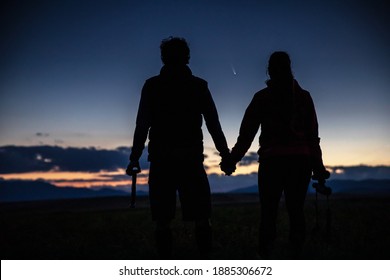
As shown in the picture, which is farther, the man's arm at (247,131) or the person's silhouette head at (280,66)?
the man's arm at (247,131)

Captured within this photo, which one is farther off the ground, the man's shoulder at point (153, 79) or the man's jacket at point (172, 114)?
the man's shoulder at point (153, 79)

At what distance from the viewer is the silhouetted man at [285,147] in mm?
5285

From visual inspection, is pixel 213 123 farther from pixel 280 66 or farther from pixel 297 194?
pixel 297 194

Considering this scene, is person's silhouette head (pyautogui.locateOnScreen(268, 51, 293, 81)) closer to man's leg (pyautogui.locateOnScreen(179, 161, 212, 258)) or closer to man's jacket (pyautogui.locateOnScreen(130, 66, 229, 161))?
man's jacket (pyautogui.locateOnScreen(130, 66, 229, 161))

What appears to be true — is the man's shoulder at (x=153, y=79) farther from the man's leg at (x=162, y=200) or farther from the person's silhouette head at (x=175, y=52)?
the man's leg at (x=162, y=200)

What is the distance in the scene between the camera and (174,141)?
528 cm

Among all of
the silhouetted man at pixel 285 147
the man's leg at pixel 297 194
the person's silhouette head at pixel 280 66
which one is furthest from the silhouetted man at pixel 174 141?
the man's leg at pixel 297 194

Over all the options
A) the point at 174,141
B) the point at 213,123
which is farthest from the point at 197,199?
the point at 213,123

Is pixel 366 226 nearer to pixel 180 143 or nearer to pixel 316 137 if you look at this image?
pixel 316 137

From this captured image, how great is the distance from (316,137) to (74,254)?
5.10 meters

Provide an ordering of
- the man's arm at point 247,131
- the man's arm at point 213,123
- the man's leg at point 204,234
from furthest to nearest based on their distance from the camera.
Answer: the man's arm at point 247,131 → the man's arm at point 213,123 → the man's leg at point 204,234

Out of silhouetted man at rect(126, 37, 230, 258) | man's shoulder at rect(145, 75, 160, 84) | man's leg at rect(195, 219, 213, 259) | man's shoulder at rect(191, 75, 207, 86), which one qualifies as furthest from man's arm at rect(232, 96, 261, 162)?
man's shoulder at rect(145, 75, 160, 84)

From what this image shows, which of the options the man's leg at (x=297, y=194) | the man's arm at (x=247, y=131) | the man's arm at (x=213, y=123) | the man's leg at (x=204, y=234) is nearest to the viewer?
the man's leg at (x=297, y=194)

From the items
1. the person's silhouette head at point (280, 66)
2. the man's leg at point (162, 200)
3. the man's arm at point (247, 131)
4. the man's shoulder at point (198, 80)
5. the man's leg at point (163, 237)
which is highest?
the person's silhouette head at point (280, 66)
